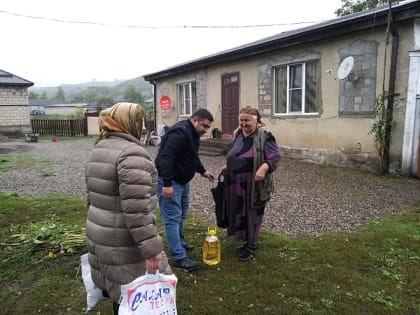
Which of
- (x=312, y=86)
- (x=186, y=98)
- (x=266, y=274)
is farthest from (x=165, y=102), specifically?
(x=266, y=274)

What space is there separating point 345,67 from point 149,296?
8.11 meters

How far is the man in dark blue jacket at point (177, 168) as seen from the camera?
325 cm

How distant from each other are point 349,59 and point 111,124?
781 centimetres

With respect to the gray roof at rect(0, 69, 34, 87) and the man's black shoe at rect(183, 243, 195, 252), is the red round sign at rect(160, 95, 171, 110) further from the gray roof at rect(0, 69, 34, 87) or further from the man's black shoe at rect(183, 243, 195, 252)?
the man's black shoe at rect(183, 243, 195, 252)

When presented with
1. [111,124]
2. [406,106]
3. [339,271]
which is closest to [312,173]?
[406,106]

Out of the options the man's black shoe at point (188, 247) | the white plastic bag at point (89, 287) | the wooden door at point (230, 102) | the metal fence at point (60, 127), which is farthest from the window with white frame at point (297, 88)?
the metal fence at point (60, 127)

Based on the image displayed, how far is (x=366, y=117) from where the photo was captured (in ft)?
27.2

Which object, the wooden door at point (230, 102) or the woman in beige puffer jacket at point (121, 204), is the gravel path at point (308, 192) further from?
the wooden door at point (230, 102)

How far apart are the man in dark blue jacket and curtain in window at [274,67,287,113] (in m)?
7.61

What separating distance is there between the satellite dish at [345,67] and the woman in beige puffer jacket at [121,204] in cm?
758

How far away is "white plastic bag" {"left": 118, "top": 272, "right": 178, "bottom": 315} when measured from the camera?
1.94 meters

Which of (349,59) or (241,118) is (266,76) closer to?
(349,59)

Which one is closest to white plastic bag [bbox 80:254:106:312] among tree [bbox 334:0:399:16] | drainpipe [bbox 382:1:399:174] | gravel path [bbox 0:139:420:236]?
gravel path [bbox 0:139:420:236]

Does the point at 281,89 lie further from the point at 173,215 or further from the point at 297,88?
the point at 173,215
